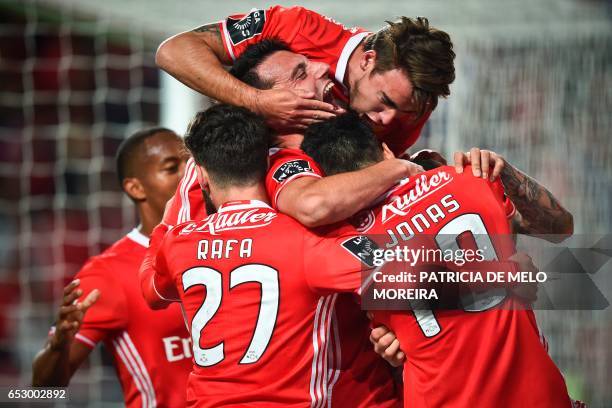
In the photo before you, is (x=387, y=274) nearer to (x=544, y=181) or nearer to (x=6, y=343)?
(x=544, y=181)

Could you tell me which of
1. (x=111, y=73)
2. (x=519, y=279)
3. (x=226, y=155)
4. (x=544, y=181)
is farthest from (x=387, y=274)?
(x=111, y=73)

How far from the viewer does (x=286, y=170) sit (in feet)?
9.30

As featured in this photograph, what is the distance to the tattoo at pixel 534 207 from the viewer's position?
3.12m

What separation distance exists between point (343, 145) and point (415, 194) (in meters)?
0.29

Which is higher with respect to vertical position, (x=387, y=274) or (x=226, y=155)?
(x=226, y=155)

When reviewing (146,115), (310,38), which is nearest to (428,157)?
(310,38)

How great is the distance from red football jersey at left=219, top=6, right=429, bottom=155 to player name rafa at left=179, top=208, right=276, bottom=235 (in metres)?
0.69

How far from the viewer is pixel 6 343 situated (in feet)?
23.1

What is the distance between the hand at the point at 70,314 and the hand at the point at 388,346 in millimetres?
1452

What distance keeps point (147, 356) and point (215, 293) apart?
1.31 m

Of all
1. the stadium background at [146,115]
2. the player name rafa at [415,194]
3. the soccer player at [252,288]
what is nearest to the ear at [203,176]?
the soccer player at [252,288]

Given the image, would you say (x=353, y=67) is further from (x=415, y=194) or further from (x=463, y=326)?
(x=463, y=326)

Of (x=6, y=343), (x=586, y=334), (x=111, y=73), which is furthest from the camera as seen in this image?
(x=111, y=73)

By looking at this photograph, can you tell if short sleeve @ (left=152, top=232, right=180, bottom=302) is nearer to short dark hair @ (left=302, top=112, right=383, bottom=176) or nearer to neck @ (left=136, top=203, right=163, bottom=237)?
short dark hair @ (left=302, top=112, right=383, bottom=176)
